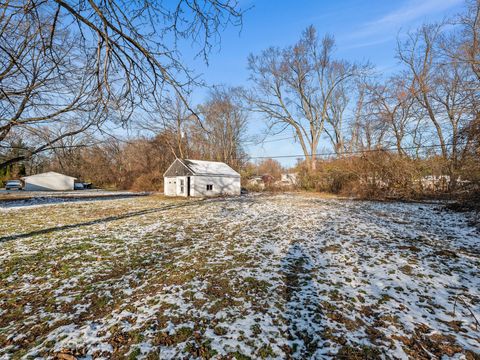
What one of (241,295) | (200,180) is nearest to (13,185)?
(200,180)

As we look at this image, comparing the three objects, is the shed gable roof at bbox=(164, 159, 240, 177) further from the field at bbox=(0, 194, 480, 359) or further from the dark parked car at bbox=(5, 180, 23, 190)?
the dark parked car at bbox=(5, 180, 23, 190)

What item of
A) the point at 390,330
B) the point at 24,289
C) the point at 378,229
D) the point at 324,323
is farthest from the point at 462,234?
the point at 24,289

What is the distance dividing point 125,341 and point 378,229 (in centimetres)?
706

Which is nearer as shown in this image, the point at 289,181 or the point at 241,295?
the point at 241,295

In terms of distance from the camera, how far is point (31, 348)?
7.80 ft

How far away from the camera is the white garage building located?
19.5 m

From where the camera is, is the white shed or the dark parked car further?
the white shed

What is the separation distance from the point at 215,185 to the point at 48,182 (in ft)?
94.7

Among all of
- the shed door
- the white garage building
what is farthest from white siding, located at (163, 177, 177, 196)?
the shed door

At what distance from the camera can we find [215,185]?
20734 mm

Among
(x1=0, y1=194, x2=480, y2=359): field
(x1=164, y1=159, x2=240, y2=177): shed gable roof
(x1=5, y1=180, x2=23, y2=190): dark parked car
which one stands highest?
(x1=164, y1=159, x2=240, y2=177): shed gable roof

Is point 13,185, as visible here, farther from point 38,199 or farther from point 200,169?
point 200,169

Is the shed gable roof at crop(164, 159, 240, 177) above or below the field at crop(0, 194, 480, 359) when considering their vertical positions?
above

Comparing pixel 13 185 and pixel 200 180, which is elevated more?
pixel 200 180
